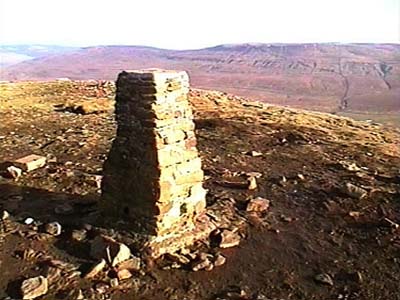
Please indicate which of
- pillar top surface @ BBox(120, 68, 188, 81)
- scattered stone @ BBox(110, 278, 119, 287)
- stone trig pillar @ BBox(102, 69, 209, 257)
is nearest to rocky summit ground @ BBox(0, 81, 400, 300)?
scattered stone @ BBox(110, 278, 119, 287)

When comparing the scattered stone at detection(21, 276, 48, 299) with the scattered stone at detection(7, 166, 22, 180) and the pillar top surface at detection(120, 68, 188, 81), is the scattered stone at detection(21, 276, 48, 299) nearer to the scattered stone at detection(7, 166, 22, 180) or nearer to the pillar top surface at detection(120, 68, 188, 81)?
the pillar top surface at detection(120, 68, 188, 81)

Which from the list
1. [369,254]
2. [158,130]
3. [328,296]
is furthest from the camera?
[369,254]

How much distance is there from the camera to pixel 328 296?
637 centimetres

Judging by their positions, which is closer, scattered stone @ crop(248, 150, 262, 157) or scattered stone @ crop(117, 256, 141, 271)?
scattered stone @ crop(117, 256, 141, 271)

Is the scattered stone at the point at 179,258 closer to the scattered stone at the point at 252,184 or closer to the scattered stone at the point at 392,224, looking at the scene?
the scattered stone at the point at 252,184

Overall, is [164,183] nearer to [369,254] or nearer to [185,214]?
[185,214]

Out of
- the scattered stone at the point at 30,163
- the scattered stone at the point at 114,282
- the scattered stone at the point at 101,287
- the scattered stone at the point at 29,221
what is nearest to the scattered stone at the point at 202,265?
the scattered stone at the point at 114,282

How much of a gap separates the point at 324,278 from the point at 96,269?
9.13 feet

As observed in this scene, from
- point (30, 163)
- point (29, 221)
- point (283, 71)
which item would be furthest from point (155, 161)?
point (283, 71)

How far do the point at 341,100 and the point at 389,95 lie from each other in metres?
7.58

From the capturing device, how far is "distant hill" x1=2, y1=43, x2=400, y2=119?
70.6 meters

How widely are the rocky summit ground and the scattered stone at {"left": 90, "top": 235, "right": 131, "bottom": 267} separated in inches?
6.3

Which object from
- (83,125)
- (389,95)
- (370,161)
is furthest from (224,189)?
(389,95)

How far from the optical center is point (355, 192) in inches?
356
